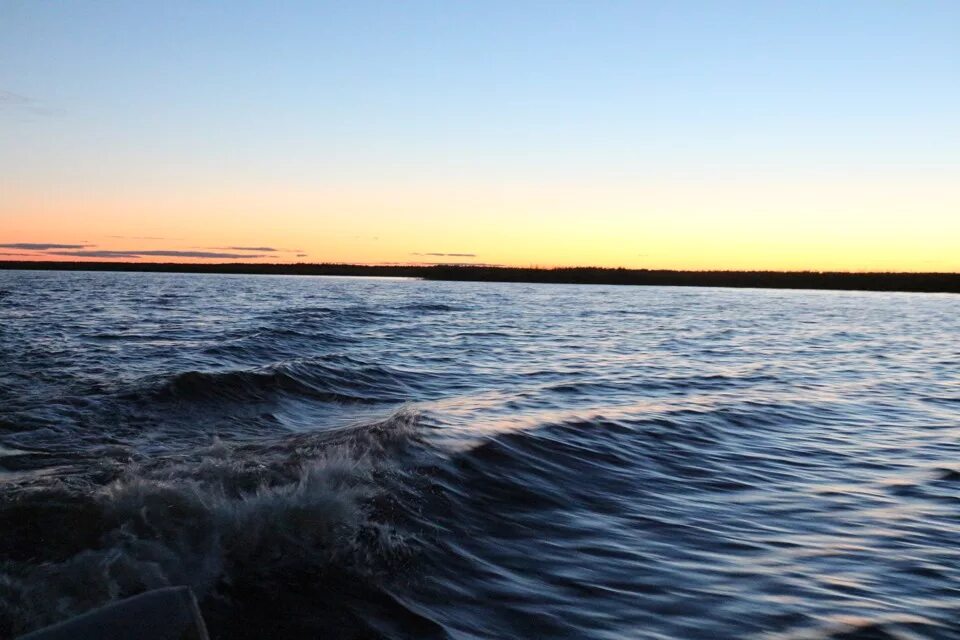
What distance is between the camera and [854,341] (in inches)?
1111

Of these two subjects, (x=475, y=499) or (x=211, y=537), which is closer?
(x=211, y=537)

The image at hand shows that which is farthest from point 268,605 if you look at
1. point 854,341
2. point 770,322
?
point 770,322

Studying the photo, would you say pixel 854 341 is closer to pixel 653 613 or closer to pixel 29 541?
pixel 653 613

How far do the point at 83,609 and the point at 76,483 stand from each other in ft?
9.12

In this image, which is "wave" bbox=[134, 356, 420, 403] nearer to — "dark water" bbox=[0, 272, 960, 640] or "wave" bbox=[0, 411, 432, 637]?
"dark water" bbox=[0, 272, 960, 640]

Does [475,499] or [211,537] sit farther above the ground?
[211,537]

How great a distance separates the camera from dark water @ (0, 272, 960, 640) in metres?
4.71

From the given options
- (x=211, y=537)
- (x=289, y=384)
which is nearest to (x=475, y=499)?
(x=211, y=537)

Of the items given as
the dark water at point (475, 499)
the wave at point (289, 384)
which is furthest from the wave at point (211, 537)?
the wave at point (289, 384)

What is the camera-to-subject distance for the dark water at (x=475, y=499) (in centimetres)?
471

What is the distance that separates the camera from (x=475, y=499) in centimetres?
730

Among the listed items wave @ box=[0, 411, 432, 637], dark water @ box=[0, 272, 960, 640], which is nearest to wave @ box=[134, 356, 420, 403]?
dark water @ box=[0, 272, 960, 640]

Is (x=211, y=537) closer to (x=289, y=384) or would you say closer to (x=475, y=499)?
(x=475, y=499)

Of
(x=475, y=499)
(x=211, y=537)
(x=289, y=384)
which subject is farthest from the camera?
(x=289, y=384)
